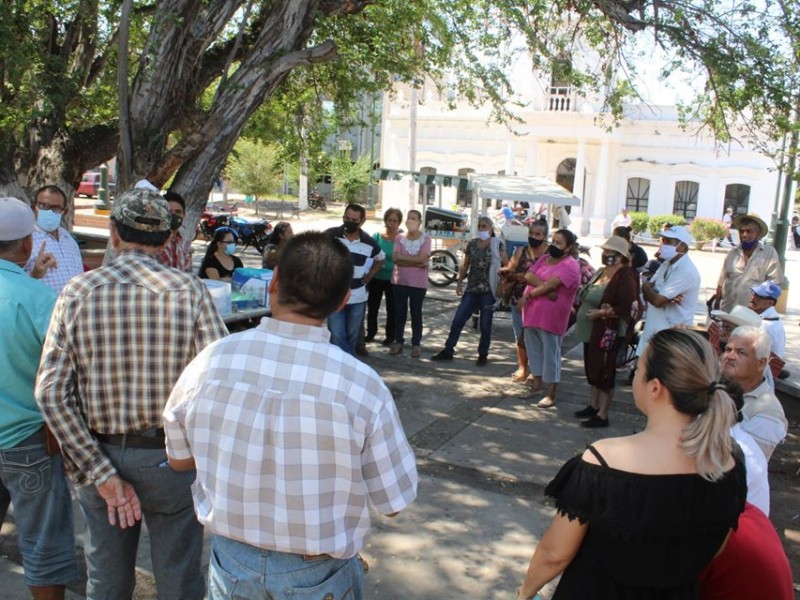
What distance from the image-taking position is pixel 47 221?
15.9 feet

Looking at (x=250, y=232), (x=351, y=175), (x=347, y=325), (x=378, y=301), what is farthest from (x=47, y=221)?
(x=351, y=175)

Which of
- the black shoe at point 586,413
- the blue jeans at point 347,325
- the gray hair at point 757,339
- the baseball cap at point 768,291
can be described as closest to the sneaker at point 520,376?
the black shoe at point 586,413

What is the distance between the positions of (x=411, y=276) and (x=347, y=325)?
4.95ft

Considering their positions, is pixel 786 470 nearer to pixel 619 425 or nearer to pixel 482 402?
pixel 619 425

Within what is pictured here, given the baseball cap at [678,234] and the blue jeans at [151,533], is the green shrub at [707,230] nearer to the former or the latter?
the baseball cap at [678,234]

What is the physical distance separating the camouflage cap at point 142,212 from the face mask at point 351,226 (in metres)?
4.98

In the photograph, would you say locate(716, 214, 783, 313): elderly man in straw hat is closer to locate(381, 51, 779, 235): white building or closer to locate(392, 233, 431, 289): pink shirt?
locate(392, 233, 431, 289): pink shirt

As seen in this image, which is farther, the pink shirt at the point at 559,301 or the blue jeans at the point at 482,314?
the blue jeans at the point at 482,314

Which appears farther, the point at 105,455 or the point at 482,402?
the point at 482,402

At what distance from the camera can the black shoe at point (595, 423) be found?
255 inches

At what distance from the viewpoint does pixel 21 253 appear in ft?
9.54

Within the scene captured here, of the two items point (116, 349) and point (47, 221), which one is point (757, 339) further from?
point (47, 221)

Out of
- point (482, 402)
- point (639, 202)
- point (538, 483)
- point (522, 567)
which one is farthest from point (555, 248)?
point (639, 202)

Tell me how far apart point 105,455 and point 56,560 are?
79 centimetres
